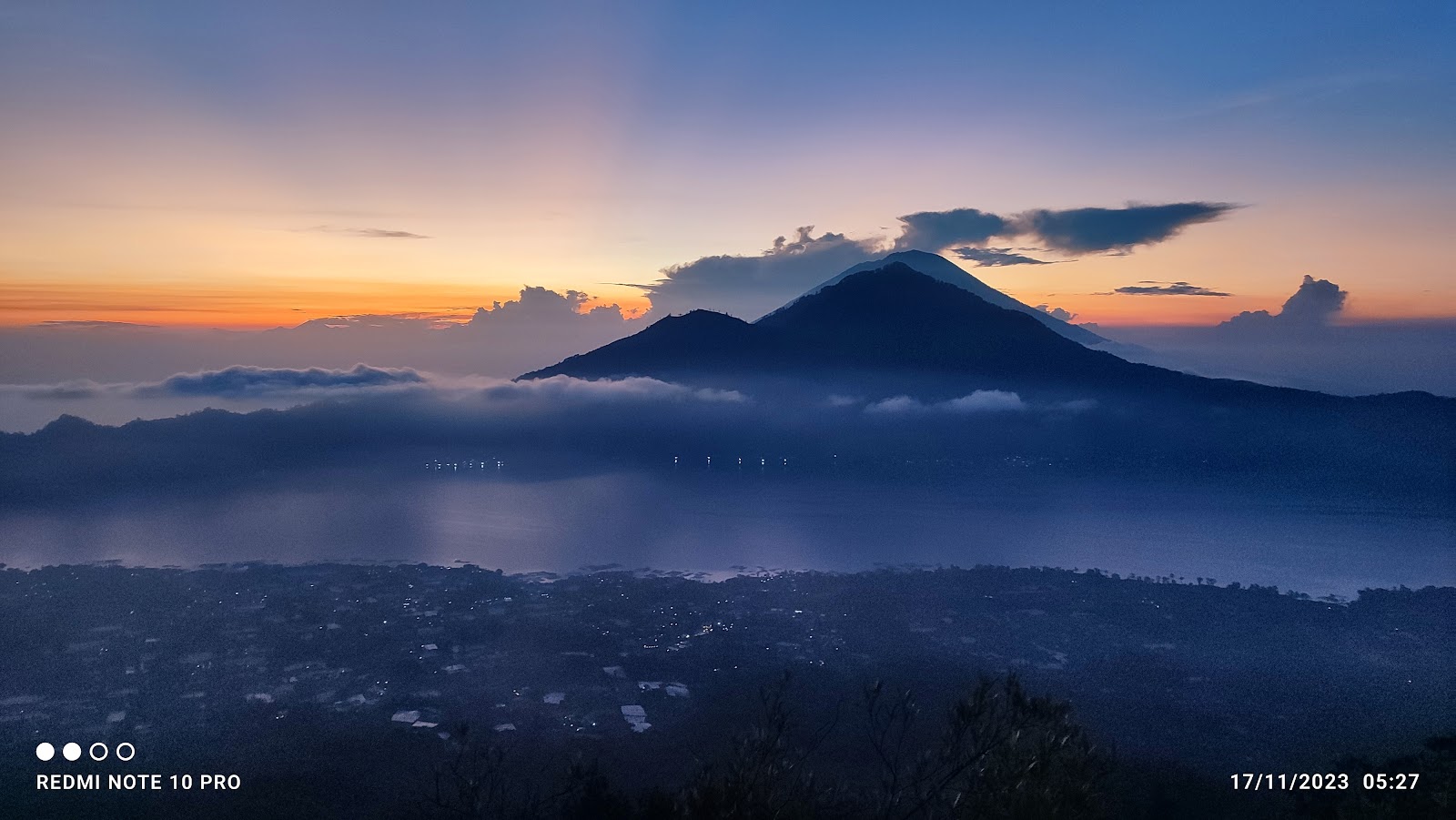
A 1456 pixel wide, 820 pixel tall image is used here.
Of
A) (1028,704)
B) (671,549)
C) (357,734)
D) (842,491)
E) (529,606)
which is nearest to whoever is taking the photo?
(1028,704)

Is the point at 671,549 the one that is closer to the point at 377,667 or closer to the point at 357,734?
the point at 377,667

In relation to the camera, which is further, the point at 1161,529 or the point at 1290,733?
the point at 1161,529

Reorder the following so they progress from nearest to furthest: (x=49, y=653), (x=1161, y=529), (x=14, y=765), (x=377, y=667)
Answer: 1. (x=14, y=765)
2. (x=377, y=667)
3. (x=49, y=653)
4. (x=1161, y=529)

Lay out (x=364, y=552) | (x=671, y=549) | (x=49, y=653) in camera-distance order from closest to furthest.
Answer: (x=49, y=653) → (x=364, y=552) → (x=671, y=549)

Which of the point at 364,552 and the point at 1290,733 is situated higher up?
the point at 1290,733

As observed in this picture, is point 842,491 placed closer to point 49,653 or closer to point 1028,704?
point 49,653

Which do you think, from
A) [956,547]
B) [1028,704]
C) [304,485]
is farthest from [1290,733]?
[304,485]

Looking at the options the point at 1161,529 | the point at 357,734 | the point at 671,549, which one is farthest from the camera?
the point at 1161,529

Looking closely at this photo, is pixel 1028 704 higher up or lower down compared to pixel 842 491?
higher up

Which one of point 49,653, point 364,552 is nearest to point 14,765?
point 49,653
